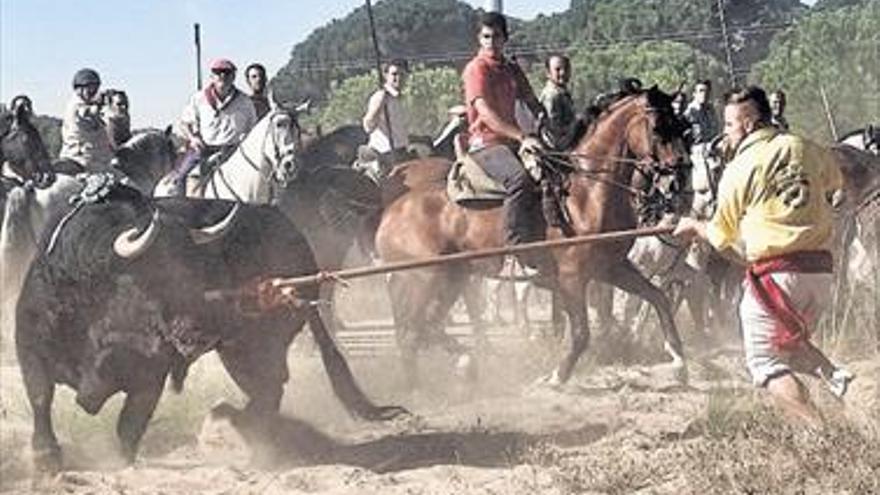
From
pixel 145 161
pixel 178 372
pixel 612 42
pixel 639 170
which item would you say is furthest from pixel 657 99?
pixel 612 42

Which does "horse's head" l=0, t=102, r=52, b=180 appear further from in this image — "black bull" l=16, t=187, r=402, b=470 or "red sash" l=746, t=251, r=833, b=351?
"red sash" l=746, t=251, r=833, b=351

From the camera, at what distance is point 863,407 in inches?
341

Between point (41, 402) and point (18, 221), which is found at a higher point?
point (18, 221)

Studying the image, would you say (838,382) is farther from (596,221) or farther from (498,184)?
(498,184)

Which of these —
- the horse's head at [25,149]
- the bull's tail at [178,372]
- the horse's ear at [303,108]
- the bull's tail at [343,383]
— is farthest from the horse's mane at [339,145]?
the bull's tail at [178,372]

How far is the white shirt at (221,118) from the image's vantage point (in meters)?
15.3

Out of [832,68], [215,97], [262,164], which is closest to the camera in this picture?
[262,164]

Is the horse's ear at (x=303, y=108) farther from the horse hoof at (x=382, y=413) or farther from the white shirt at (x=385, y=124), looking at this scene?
the horse hoof at (x=382, y=413)

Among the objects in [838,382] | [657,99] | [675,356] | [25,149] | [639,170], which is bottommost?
[675,356]

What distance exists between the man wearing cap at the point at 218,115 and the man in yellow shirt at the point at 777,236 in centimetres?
819

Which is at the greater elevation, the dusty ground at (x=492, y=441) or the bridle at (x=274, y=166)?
the bridle at (x=274, y=166)

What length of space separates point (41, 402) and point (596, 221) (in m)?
4.62

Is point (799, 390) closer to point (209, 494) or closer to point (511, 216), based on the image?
point (209, 494)

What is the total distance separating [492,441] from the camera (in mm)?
9469
